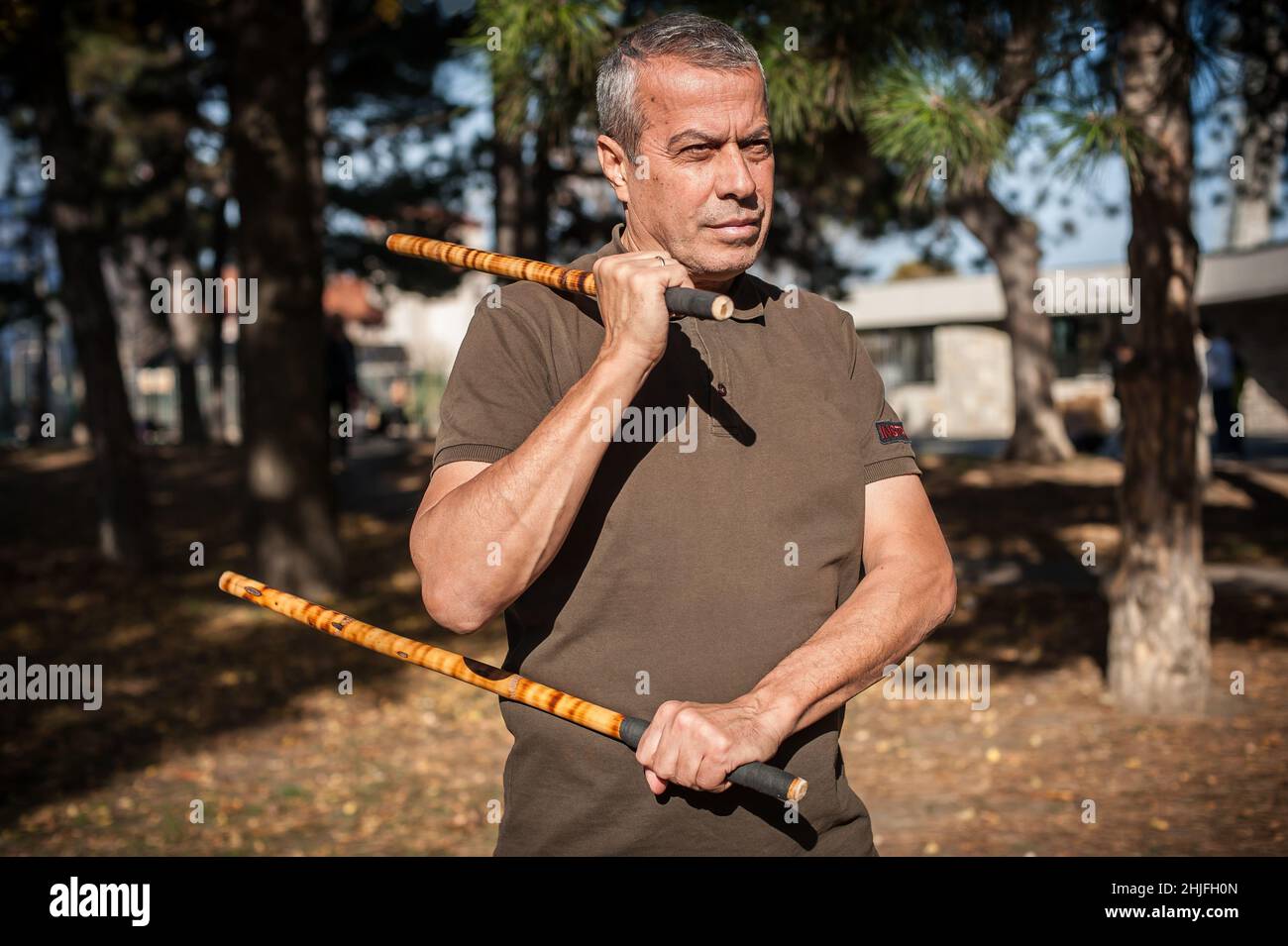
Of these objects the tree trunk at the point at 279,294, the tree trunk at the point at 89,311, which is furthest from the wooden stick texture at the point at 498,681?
the tree trunk at the point at 89,311

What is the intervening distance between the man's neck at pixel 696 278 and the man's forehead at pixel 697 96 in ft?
0.65

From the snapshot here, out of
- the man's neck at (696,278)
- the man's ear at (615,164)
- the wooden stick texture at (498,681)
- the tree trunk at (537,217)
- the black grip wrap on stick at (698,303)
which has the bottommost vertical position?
the wooden stick texture at (498,681)

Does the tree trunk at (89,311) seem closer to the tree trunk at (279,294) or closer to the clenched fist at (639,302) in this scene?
the tree trunk at (279,294)

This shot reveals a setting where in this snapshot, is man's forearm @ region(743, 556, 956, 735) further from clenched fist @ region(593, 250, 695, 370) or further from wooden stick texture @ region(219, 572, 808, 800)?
clenched fist @ region(593, 250, 695, 370)

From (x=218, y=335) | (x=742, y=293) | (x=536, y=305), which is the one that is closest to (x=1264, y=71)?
(x=742, y=293)

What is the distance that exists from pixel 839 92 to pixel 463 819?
393 centimetres

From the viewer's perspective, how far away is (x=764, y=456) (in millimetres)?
2199

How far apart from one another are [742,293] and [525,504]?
671mm

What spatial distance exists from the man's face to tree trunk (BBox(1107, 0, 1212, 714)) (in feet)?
18.2

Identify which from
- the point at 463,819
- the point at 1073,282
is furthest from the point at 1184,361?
the point at 463,819

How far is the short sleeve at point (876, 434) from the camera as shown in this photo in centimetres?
238

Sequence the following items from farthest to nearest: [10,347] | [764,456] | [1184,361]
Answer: [10,347], [1184,361], [764,456]

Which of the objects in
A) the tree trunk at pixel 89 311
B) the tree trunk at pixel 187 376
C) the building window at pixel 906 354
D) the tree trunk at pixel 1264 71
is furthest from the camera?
the building window at pixel 906 354

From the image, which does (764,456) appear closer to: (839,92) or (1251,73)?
(839,92)
